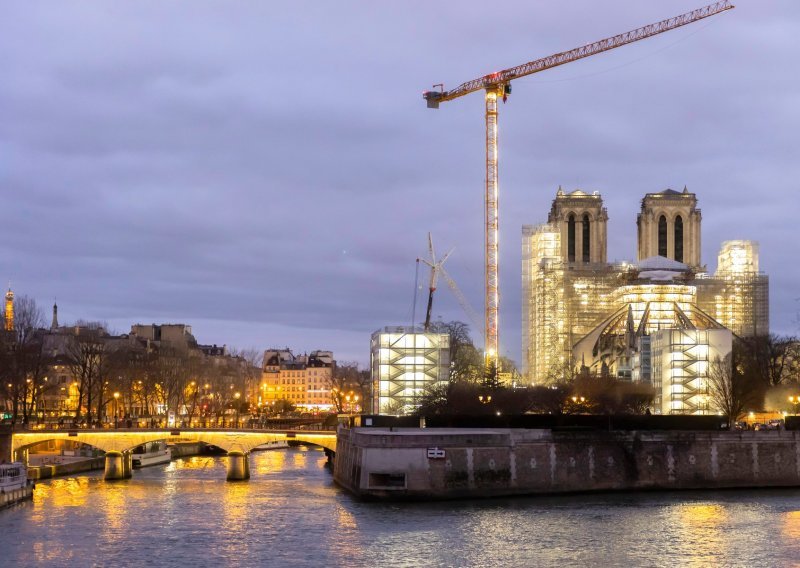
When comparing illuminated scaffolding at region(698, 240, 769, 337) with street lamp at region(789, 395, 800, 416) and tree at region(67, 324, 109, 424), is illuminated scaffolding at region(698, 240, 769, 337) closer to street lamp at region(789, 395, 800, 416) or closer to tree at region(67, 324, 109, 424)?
street lamp at region(789, 395, 800, 416)

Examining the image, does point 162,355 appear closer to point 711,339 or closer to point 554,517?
point 711,339

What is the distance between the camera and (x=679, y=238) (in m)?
158

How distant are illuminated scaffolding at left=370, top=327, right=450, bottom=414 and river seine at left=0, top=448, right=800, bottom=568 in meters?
33.4

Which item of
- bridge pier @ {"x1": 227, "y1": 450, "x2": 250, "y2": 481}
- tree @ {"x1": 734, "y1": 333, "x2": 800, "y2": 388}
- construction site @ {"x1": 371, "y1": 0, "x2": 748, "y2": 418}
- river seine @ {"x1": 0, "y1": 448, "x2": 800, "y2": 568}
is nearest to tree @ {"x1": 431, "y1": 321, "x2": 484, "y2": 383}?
construction site @ {"x1": 371, "y1": 0, "x2": 748, "y2": 418}

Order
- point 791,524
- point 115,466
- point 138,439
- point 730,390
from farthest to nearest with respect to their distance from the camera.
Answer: point 730,390, point 138,439, point 115,466, point 791,524

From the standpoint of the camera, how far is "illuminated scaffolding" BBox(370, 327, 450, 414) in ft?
337

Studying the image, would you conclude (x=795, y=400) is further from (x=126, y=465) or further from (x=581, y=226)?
(x=581, y=226)

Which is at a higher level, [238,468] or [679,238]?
[679,238]

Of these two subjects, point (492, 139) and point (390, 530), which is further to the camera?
point (492, 139)

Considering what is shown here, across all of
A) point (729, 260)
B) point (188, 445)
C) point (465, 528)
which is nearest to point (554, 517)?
point (465, 528)

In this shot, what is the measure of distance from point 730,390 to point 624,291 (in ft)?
136

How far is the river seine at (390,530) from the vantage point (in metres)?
45.4

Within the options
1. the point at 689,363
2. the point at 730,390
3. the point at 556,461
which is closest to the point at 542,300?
the point at 689,363

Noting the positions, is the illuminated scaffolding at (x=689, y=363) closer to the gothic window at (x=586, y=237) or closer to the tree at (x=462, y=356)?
the tree at (x=462, y=356)
